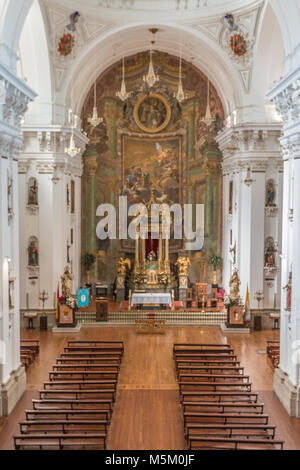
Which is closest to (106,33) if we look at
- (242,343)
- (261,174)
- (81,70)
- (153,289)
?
(81,70)

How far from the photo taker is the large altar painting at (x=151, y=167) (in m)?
27.1

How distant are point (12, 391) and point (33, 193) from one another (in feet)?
33.7

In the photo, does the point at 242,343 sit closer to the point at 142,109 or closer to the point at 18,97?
the point at 18,97

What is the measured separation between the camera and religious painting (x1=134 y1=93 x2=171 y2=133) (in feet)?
87.4

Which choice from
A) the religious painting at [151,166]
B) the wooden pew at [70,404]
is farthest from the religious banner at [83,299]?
the wooden pew at [70,404]

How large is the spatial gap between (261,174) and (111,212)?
30.4 feet

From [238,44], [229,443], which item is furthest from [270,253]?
[229,443]

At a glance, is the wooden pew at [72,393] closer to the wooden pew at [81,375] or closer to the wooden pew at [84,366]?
the wooden pew at [81,375]

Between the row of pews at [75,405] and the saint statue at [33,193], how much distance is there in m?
7.41

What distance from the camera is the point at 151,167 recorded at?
27.2 meters

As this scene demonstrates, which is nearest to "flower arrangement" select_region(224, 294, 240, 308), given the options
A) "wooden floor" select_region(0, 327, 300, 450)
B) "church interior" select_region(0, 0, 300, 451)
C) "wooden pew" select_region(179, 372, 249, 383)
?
"church interior" select_region(0, 0, 300, 451)

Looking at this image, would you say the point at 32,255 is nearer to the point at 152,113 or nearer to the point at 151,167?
the point at 151,167

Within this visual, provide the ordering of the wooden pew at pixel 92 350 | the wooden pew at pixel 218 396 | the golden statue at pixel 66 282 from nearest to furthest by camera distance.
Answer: the wooden pew at pixel 218 396 < the wooden pew at pixel 92 350 < the golden statue at pixel 66 282

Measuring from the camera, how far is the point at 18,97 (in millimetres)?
12203
